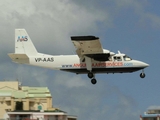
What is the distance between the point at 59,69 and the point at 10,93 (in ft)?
311

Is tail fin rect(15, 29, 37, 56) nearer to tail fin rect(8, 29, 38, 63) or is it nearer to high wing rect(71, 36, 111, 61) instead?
tail fin rect(8, 29, 38, 63)

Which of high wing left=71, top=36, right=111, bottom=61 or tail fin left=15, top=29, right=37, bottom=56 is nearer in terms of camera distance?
high wing left=71, top=36, right=111, bottom=61

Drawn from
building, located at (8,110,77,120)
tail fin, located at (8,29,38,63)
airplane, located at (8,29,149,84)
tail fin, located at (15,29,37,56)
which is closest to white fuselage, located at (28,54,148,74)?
airplane, located at (8,29,149,84)

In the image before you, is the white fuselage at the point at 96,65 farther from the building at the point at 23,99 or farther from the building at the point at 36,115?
the building at the point at 23,99

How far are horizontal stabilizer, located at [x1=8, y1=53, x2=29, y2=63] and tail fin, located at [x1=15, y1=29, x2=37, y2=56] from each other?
1.55m

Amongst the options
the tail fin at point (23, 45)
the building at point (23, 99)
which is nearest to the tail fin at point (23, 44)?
the tail fin at point (23, 45)

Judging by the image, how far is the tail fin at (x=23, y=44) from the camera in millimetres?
90938

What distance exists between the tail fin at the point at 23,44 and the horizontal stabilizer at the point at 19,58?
5.07ft

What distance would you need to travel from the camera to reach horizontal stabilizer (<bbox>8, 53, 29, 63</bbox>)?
289 feet

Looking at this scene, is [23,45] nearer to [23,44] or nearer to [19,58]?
[23,44]

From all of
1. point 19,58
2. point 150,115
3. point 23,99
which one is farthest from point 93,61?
point 23,99

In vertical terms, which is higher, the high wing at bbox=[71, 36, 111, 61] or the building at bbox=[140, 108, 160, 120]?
the high wing at bbox=[71, 36, 111, 61]

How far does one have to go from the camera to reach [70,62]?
87250 mm

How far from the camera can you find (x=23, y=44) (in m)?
91.6
